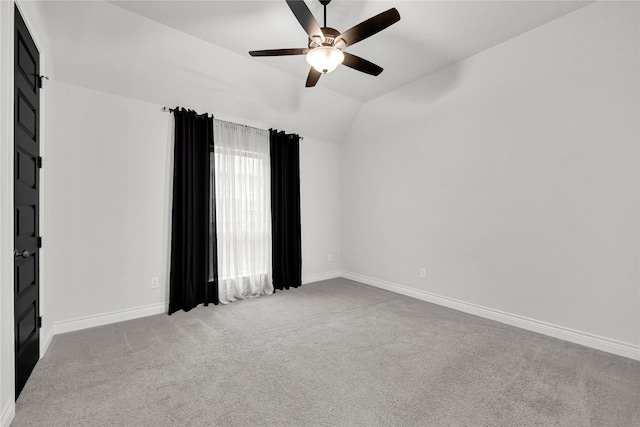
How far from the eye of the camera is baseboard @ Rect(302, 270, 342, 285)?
4773mm

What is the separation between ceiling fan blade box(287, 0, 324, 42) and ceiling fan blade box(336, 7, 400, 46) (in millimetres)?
183

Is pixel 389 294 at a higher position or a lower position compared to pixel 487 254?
lower

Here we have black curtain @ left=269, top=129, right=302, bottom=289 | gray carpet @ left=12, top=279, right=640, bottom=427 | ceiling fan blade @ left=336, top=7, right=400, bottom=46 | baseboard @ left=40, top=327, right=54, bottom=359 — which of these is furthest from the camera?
black curtain @ left=269, top=129, right=302, bottom=289

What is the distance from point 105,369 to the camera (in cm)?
217

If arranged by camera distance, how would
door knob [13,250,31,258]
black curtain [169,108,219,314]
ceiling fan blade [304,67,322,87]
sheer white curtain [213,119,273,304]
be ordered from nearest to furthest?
1. door knob [13,250,31,258]
2. ceiling fan blade [304,67,322,87]
3. black curtain [169,108,219,314]
4. sheer white curtain [213,119,273,304]

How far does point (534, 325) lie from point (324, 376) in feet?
7.37

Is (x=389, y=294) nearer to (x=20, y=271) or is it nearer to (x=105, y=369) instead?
(x=105, y=369)

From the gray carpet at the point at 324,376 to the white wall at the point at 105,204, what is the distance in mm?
326

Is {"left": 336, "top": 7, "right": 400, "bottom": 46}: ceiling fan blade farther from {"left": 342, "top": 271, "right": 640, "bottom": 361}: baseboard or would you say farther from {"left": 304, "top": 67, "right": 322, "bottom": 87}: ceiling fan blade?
{"left": 342, "top": 271, "right": 640, "bottom": 361}: baseboard

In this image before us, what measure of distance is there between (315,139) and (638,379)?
4426 millimetres

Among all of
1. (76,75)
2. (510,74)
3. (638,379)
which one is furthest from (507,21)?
(76,75)
